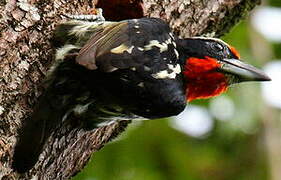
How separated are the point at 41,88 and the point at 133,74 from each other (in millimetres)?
444

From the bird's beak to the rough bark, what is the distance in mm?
449

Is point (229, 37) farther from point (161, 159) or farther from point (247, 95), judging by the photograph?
point (161, 159)

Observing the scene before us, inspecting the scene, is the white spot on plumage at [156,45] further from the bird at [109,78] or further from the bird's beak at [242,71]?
the bird's beak at [242,71]

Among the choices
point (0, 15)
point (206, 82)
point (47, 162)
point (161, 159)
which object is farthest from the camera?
point (161, 159)

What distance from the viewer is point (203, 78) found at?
3.73 metres

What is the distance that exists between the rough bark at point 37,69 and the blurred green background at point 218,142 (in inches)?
38.4

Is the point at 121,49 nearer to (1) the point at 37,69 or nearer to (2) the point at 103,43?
(2) the point at 103,43

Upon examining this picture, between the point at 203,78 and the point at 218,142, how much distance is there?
77.0 inches

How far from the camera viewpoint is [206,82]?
375cm

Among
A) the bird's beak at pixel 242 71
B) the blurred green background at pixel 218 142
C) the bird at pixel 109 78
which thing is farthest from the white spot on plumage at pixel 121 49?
the blurred green background at pixel 218 142

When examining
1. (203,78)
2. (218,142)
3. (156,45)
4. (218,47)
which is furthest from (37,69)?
(218,142)

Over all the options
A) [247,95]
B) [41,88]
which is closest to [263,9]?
[247,95]

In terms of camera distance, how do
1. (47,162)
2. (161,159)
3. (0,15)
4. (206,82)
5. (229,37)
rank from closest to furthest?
(0,15)
(47,162)
(206,82)
(161,159)
(229,37)

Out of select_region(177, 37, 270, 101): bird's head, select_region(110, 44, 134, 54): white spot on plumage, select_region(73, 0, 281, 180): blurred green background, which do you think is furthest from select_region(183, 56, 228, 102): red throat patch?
select_region(73, 0, 281, 180): blurred green background
